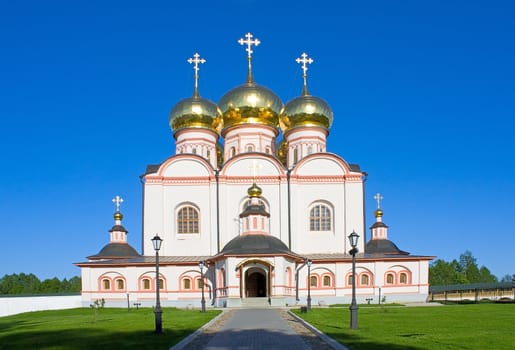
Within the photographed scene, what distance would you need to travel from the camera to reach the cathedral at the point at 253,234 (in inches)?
1179

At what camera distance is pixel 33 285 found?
79875 mm

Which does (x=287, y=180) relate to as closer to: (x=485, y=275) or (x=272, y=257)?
(x=272, y=257)

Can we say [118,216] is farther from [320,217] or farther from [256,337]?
[256,337]

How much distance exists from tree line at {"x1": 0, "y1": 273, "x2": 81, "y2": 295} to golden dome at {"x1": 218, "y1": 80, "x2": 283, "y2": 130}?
4720cm

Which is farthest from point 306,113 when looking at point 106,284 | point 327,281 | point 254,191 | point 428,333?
point 428,333

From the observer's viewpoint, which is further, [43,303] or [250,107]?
[250,107]

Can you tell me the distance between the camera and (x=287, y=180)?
3266 cm

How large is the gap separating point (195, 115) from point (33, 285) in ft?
183

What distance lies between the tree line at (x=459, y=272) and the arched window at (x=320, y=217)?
40635mm

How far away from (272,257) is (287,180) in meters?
6.57

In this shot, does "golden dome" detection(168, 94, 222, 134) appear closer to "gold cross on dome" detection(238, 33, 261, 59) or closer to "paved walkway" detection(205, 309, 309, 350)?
"gold cross on dome" detection(238, 33, 261, 59)

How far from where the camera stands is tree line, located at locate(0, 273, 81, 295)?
7425cm

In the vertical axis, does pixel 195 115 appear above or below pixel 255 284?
above

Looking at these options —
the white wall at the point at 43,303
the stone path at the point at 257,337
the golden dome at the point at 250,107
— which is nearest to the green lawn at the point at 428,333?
the stone path at the point at 257,337
